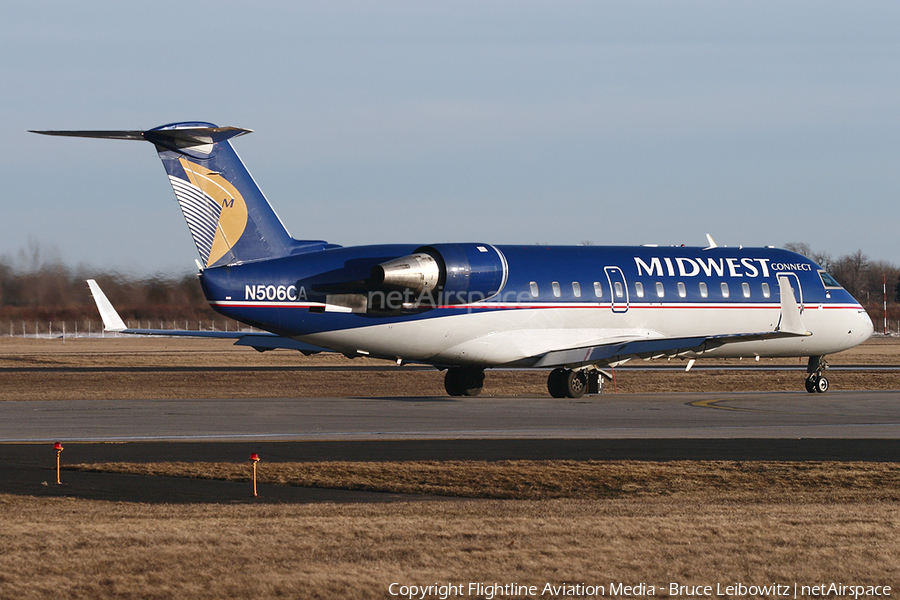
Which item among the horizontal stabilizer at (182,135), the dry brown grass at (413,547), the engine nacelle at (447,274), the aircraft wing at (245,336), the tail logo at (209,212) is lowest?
the dry brown grass at (413,547)

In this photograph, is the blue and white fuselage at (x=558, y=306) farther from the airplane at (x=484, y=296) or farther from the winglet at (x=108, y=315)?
the winglet at (x=108, y=315)

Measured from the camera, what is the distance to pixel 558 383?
3359 cm

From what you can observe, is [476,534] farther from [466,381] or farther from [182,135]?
[466,381]

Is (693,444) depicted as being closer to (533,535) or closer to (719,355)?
(533,535)

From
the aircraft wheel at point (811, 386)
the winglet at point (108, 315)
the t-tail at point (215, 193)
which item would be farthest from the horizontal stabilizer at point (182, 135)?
the aircraft wheel at point (811, 386)

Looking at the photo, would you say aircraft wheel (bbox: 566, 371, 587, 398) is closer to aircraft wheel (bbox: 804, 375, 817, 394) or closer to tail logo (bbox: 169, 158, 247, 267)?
aircraft wheel (bbox: 804, 375, 817, 394)

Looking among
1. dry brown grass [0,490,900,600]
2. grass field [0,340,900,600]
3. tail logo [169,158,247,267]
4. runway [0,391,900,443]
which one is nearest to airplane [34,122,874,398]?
tail logo [169,158,247,267]

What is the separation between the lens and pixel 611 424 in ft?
82.3

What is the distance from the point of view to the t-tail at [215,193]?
2859cm

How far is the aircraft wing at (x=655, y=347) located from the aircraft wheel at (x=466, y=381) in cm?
256

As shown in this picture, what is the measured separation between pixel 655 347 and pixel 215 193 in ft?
41.9

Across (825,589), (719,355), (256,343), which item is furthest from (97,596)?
(719,355)

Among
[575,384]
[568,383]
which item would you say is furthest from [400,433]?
[575,384]

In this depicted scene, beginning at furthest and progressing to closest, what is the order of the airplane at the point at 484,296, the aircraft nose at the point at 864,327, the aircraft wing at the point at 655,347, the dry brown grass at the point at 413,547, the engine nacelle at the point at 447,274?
the aircraft nose at the point at 864,327 < the aircraft wing at the point at 655,347 < the engine nacelle at the point at 447,274 < the airplane at the point at 484,296 < the dry brown grass at the point at 413,547
